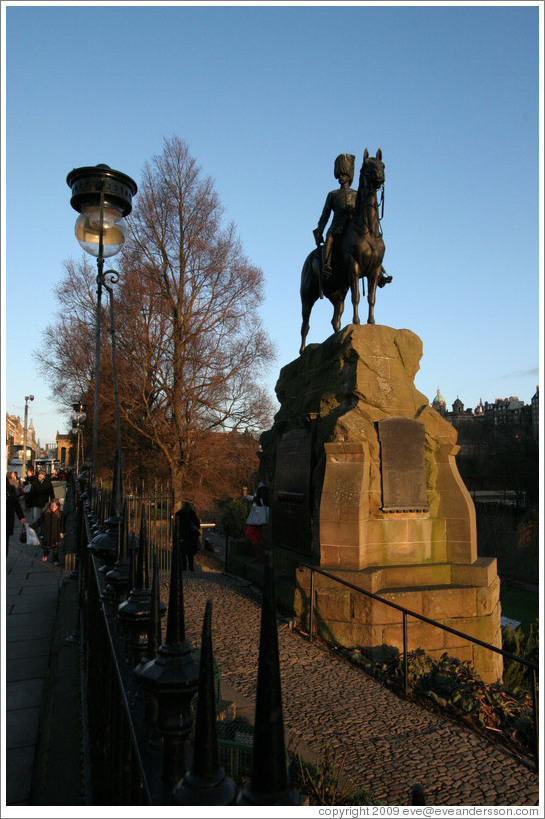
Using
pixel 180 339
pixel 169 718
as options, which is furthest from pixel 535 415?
pixel 169 718

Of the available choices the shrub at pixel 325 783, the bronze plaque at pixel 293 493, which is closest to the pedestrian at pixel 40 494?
the bronze plaque at pixel 293 493

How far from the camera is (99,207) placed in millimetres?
6023

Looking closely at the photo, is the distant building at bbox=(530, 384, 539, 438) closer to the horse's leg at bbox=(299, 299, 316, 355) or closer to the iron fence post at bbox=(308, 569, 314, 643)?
the horse's leg at bbox=(299, 299, 316, 355)

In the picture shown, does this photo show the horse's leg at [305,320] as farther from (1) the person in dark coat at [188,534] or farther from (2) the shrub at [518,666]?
(2) the shrub at [518,666]

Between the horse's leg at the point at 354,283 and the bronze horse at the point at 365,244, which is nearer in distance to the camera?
the bronze horse at the point at 365,244

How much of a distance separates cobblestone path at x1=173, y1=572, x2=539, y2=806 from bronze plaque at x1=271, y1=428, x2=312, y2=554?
81.0 inches

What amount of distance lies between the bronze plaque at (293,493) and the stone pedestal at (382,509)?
30 mm

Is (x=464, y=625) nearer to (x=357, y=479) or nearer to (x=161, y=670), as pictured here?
(x=357, y=479)

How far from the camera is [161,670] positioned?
1.59 metres

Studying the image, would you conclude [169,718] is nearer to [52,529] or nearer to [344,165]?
[344,165]

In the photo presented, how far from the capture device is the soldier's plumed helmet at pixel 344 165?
383 inches

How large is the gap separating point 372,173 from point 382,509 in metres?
4.78

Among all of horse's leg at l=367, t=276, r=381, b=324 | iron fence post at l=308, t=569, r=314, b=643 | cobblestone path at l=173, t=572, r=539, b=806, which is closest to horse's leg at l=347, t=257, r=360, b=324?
horse's leg at l=367, t=276, r=381, b=324

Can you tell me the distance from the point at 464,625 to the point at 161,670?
6.50 meters
